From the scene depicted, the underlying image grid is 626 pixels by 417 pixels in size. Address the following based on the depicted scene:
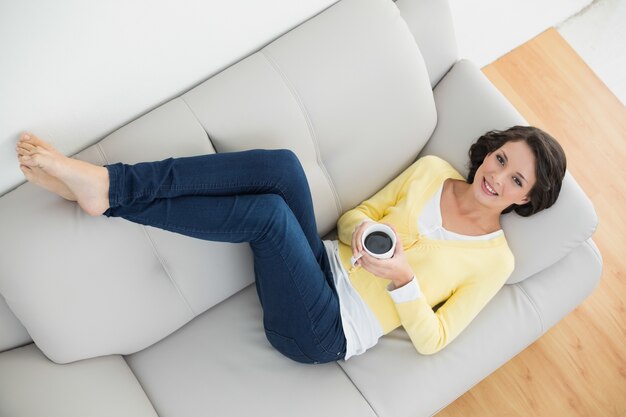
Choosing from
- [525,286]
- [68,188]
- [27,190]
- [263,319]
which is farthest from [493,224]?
[27,190]

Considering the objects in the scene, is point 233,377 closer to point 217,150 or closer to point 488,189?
point 217,150

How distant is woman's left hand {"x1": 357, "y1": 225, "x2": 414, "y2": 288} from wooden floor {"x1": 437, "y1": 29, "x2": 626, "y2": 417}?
2.20 feet

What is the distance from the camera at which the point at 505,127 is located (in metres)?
1.54

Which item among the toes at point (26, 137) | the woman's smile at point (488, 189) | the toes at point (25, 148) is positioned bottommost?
the woman's smile at point (488, 189)

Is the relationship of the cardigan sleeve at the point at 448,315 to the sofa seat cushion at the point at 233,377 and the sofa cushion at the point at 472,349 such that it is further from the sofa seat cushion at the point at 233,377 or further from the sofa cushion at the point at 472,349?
the sofa seat cushion at the point at 233,377

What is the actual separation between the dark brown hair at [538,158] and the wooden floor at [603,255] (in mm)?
604

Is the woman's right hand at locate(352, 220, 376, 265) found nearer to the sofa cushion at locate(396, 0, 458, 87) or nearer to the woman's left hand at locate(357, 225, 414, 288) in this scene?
the woman's left hand at locate(357, 225, 414, 288)

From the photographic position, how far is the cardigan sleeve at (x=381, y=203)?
1.55m

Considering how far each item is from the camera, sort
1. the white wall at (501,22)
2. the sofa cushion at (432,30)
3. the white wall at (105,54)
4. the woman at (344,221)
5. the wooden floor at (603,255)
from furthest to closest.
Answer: the white wall at (501,22)
the wooden floor at (603,255)
the sofa cushion at (432,30)
the woman at (344,221)
the white wall at (105,54)

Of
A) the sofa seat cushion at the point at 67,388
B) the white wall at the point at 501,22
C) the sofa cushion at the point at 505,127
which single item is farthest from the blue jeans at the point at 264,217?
the white wall at the point at 501,22

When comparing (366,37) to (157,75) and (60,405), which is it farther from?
(60,405)

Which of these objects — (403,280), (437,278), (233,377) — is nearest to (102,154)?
(233,377)

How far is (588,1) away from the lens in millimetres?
2324

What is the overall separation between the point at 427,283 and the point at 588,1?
64.1 inches
